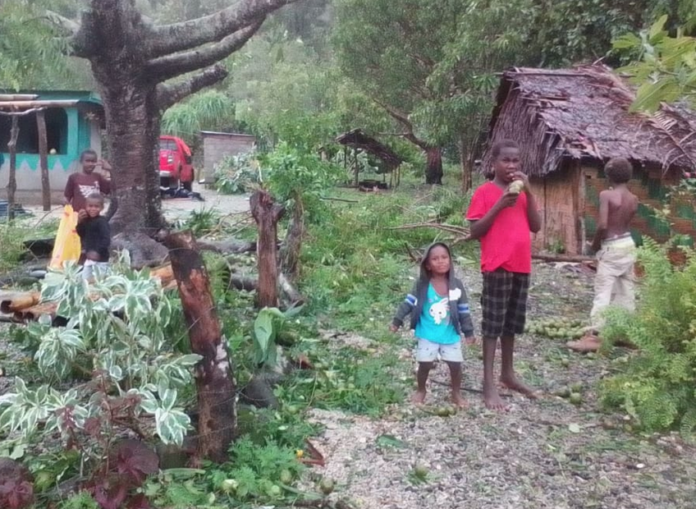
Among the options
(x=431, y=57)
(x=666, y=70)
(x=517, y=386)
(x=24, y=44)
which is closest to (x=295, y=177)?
(x=24, y=44)

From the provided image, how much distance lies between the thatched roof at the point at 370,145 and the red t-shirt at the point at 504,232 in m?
18.8

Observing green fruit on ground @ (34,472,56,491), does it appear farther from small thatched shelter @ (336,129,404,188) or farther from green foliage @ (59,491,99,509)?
small thatched shelter @ (336,129,404,188)

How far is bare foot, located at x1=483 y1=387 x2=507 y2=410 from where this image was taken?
483 cm

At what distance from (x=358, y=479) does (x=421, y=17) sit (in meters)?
18.1

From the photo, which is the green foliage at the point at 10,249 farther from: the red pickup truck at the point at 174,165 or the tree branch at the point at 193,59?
the red pickup truck at the point at 174,165

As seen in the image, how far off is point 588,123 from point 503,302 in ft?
22.7

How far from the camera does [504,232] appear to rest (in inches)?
189

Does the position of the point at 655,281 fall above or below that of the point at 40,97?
below

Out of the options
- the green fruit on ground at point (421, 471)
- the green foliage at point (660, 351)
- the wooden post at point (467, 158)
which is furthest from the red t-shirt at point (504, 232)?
the wooden post at point (467, 158)

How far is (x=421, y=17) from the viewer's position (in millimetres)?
20094

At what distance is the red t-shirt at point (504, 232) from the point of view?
479 cm

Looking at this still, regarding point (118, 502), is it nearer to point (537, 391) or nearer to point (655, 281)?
point (537, 391)

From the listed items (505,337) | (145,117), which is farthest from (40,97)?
(505,337)

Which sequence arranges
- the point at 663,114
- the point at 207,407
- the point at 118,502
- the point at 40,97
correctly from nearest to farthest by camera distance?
the point at 118,502 < the point at 207,407 < the point at 663,114 < the point at 40,97
